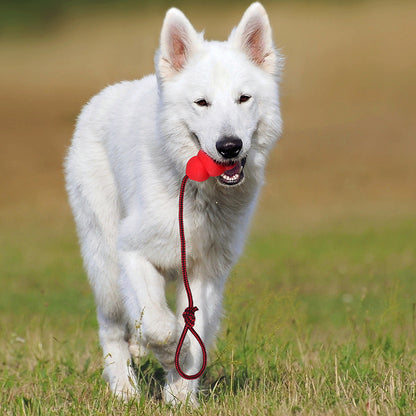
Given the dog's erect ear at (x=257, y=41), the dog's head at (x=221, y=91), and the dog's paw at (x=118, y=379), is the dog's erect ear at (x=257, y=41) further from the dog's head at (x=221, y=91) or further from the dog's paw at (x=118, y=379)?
the dog's paw at (x=118, y=379)

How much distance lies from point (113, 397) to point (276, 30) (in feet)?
91.1

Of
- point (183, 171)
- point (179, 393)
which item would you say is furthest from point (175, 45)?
point (179, 393)

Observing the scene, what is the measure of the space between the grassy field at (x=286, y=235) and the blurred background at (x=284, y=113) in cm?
7

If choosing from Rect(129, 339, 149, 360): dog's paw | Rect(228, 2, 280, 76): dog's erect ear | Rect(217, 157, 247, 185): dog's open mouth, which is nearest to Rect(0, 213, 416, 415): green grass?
Rect(129, 339, 149, 360): dog's paw

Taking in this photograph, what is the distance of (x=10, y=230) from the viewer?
47.6 ft

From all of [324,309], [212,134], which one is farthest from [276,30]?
[212,134]

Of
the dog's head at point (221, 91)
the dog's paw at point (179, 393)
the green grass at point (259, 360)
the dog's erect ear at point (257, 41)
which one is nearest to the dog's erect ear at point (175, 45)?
the dog's head at point (221, 91)

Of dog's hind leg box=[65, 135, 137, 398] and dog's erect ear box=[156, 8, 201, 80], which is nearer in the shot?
dog's erect ear box=[156, 8, 201, 80]

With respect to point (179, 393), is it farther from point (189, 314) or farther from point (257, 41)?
point (257, 41)

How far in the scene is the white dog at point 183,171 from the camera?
14.9 ft

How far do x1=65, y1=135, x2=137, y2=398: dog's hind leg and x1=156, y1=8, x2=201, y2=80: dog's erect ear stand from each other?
3.46 ft

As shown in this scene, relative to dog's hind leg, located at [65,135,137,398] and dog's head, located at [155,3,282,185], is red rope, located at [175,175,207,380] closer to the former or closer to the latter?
dog's head, located at [155,3,282,185]

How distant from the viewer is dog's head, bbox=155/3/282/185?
444 cm

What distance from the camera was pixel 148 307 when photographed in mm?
4723
